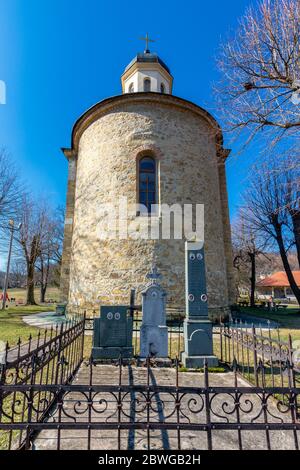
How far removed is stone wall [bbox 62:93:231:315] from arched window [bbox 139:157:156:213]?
0.40 meters

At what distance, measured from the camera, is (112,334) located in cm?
607

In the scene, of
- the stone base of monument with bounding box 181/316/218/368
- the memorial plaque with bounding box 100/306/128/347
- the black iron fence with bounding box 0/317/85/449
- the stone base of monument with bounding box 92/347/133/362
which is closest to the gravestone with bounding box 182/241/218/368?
the stone base of monument with bounding box 181/316/218/368

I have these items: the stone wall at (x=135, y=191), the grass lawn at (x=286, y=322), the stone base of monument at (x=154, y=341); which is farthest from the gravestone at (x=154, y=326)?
the grass lawn at (x=286, y=322)

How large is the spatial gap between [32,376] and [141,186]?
961cm

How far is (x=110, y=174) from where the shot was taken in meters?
11.5

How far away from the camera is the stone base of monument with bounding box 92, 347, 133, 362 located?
5.83m

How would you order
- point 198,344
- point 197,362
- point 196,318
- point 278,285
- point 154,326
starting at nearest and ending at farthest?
point 197,362
point 198,344
point 196,318
point 154,326
point 278,285

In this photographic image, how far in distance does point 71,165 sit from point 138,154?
5.72 m

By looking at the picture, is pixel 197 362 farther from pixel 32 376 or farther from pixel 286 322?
pixel 286 322

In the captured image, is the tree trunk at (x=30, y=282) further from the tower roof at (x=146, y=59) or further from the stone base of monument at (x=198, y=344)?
the stone base of monument at (x=198, y=344)

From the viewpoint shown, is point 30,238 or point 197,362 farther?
point 30,238

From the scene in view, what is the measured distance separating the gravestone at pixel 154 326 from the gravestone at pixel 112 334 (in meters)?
0.37

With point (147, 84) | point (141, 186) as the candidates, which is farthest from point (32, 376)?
point (147, 84)
